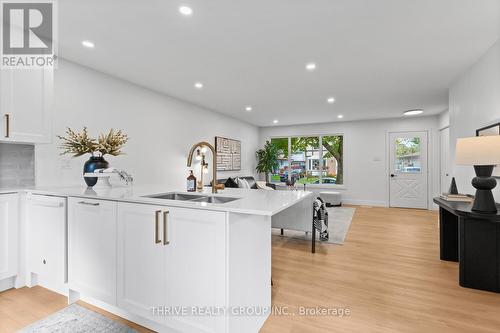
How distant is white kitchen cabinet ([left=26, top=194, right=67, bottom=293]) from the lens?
204 centimetres

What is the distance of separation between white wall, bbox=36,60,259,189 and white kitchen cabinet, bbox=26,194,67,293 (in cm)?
57

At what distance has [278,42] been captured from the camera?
98.8 inches

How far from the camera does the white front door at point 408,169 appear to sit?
6332 mm

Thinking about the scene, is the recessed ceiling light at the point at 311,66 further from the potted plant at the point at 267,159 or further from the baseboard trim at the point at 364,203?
the baseboard trim at the point at 364,203

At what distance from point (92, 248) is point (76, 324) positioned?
0.54 m

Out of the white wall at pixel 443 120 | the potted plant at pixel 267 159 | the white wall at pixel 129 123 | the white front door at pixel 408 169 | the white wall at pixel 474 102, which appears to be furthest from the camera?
the potted plant at pixel 267 159

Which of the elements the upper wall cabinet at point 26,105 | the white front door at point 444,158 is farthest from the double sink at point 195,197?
the white front door at point 444,158

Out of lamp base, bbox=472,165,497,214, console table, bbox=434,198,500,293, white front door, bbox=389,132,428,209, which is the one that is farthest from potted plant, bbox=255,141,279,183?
lamp base, bbox=472,165,497,214

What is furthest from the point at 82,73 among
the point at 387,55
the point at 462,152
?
the point at 462,152

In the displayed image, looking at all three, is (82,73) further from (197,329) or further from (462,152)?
(462,152)

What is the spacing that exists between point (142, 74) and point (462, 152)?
12.6 ft

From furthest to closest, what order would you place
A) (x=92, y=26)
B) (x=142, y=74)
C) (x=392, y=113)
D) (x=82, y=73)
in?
(x=392, y=113) → (x=142, y=74) → (x=82, y=73) → (x=92, y=26)

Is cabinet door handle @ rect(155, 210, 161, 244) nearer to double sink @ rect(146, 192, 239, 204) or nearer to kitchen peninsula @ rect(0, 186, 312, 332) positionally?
kitchen peninsula @ rect(0, 186, 312, 332)

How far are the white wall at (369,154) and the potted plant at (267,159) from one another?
156 cm
